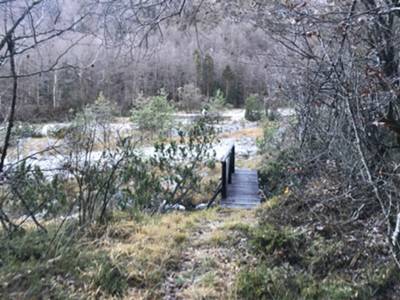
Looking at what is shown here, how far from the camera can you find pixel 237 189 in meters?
6.95

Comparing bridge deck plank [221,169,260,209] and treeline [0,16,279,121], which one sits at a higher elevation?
treeline [0,16,279,121]

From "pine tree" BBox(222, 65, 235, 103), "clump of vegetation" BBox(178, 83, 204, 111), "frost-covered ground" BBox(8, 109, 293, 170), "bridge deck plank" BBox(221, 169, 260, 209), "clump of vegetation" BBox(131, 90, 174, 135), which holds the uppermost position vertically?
"pine tree" BBox(222, 65, 235, 103)

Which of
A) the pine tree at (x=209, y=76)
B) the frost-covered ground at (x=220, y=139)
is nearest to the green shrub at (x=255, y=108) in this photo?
the frost-covered ground at (x=220, y=139)

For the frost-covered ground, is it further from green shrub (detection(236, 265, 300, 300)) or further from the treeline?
green shrub (detection(236, 265, 300, 300))

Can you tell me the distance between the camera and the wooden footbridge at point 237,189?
605cm

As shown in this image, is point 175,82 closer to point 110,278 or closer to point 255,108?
point 255,108

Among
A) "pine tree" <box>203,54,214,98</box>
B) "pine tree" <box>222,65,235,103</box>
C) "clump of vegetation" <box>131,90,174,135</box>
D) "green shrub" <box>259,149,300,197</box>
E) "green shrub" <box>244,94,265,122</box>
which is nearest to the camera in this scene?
"green shrub" <box>259,149,300,197</box>

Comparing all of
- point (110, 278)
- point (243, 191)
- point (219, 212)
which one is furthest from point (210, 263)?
point (243, 191)

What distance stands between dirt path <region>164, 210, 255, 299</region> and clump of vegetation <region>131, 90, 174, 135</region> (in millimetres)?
9479

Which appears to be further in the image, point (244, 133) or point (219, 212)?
point (244, 133)

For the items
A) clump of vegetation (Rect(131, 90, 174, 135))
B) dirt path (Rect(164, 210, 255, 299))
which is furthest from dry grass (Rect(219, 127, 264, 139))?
dirt path (Rect(164, 210, 255, 299))

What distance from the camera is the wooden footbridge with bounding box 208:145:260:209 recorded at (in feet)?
19.8

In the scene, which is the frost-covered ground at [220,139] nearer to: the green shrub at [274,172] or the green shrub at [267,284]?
the green shrub at [274,172]

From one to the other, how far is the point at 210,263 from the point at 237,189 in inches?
154
